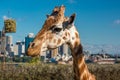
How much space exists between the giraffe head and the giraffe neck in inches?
7.6

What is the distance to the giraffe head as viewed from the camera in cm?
567

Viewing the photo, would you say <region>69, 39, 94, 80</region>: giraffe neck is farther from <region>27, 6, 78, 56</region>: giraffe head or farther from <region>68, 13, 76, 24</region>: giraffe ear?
Answer: <region>68, 13, 76, 24</region>: giraffe ear

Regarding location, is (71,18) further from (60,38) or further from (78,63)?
(78,63)

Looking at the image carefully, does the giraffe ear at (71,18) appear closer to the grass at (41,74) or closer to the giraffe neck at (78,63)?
the giraffe neck at (78,63)

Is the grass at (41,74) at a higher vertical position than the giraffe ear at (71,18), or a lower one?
lower

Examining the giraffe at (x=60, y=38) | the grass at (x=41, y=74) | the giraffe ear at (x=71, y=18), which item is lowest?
the grass at (x=41, y=74)

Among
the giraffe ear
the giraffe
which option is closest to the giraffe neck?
the giraffe

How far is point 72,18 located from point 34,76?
876 centimetres

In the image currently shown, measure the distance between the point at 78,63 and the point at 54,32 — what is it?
808 mm

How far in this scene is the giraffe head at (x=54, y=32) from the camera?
5.67 metres

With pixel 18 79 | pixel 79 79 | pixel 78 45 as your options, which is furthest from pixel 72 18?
pixel 18 79

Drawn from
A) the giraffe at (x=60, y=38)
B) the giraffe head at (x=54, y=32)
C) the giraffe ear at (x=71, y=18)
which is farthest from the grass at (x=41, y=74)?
the giraffe ear at (x=71, y=18)

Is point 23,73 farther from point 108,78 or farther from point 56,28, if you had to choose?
point 56,28

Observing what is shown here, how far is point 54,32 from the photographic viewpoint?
6.14m
